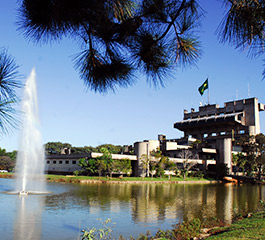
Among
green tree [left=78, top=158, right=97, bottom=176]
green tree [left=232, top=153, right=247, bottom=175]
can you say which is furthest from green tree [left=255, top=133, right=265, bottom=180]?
green tree [left=78, top=158, right=97, bottom=176]

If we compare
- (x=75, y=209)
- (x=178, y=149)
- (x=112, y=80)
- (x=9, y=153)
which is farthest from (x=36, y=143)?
(x=9, y=153)

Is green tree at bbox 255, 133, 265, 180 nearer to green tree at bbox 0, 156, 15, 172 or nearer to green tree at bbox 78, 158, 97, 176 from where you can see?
green tree at bbox 78, 158, 97, 176

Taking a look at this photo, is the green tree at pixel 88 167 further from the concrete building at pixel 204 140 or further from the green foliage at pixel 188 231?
the green foliage at pixel 188 231

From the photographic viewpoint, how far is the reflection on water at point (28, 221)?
931cm

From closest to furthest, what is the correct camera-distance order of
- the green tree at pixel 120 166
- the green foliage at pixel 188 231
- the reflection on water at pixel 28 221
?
the green foliage at pixel 188 231
the reflection on water at pixel 28 221
the green tree at pixel 120 166

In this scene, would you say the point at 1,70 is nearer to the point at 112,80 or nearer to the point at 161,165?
the point at 112,80

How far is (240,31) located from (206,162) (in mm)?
54887

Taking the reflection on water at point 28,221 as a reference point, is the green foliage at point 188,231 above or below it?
above

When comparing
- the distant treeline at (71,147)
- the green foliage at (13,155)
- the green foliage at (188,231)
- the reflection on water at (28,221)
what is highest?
the distant treeline at (71,147)

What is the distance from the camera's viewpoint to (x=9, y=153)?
2645 inches

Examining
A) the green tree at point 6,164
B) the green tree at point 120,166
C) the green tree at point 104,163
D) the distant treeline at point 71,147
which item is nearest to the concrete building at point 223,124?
the distant treeline at point 71,147

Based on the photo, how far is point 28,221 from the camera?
11133 mm

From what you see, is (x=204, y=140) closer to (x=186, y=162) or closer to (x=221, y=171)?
(x=221, y=171)

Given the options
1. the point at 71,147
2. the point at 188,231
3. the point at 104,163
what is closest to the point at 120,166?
the point at 104,163
